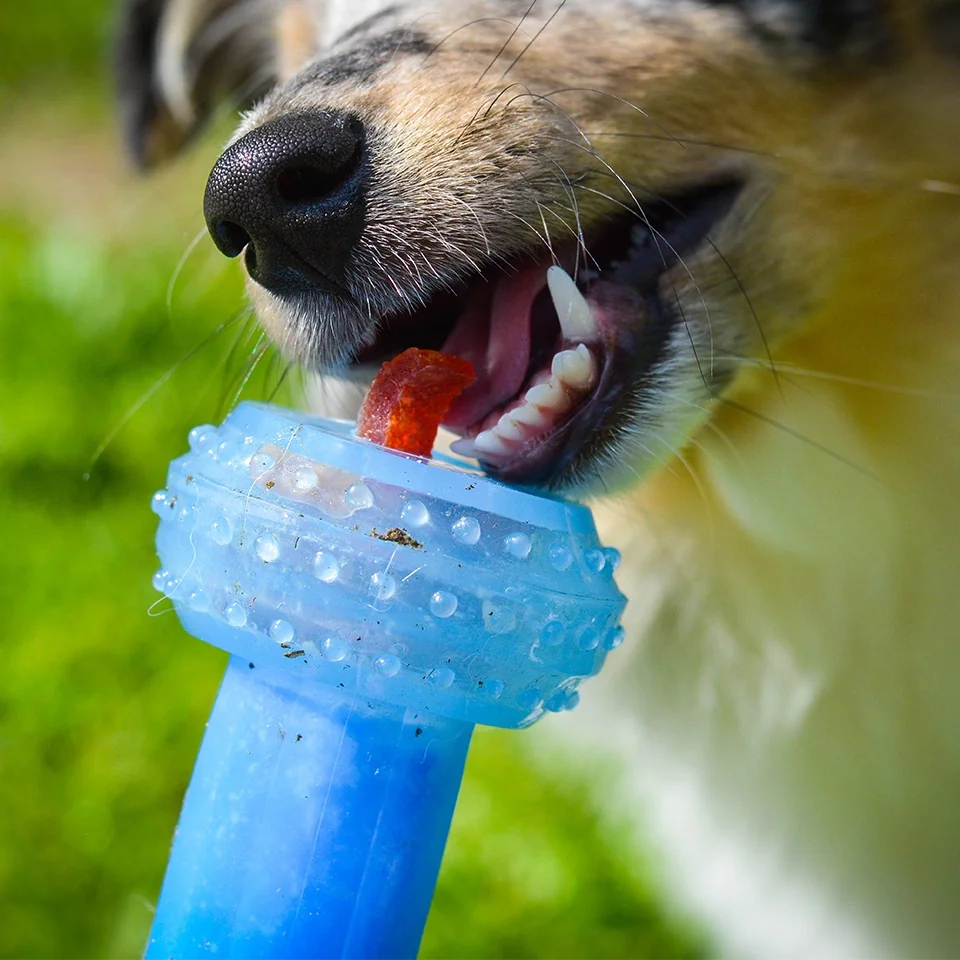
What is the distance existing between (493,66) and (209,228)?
358 mm

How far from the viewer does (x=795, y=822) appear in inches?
67.9

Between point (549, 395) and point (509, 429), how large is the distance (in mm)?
53

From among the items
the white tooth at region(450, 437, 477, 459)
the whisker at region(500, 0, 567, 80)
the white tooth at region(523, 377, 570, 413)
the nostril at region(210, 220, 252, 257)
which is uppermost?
the whisker at region(500, 0, 567, 80)

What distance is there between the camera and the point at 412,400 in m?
1.12

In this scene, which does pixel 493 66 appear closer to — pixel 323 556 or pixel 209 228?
pixel 209 228

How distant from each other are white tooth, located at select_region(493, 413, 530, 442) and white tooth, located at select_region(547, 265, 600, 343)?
105mm

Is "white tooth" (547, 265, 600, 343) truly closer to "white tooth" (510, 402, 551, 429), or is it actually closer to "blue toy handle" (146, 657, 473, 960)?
"white tooth" (510, 402, 551, 429)

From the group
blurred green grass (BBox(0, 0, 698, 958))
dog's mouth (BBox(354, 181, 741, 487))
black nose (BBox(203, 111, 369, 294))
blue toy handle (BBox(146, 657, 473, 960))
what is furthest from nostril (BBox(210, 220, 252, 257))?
blue toy handle (BBox(146, 657, 473, 960))

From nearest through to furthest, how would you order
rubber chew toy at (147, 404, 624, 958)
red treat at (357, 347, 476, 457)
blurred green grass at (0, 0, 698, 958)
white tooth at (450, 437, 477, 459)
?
1. rubber chew toy at (147, 404, 624, 958)
2. red treat at (357, 347, 476, 457)
3. white tooth at (450, 437, 477, 459)
4. blurred green grass at (0, 0, 698, 958)

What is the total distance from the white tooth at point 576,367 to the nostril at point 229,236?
0.34m

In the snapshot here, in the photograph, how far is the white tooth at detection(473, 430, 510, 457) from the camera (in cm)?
118

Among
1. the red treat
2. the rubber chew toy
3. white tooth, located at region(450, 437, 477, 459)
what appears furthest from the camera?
white tooth, located at region(450, 437, 477, 459)

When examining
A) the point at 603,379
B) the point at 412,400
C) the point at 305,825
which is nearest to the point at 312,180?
the point at 412,400

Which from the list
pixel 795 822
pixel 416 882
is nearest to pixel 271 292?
pixel 416 882
